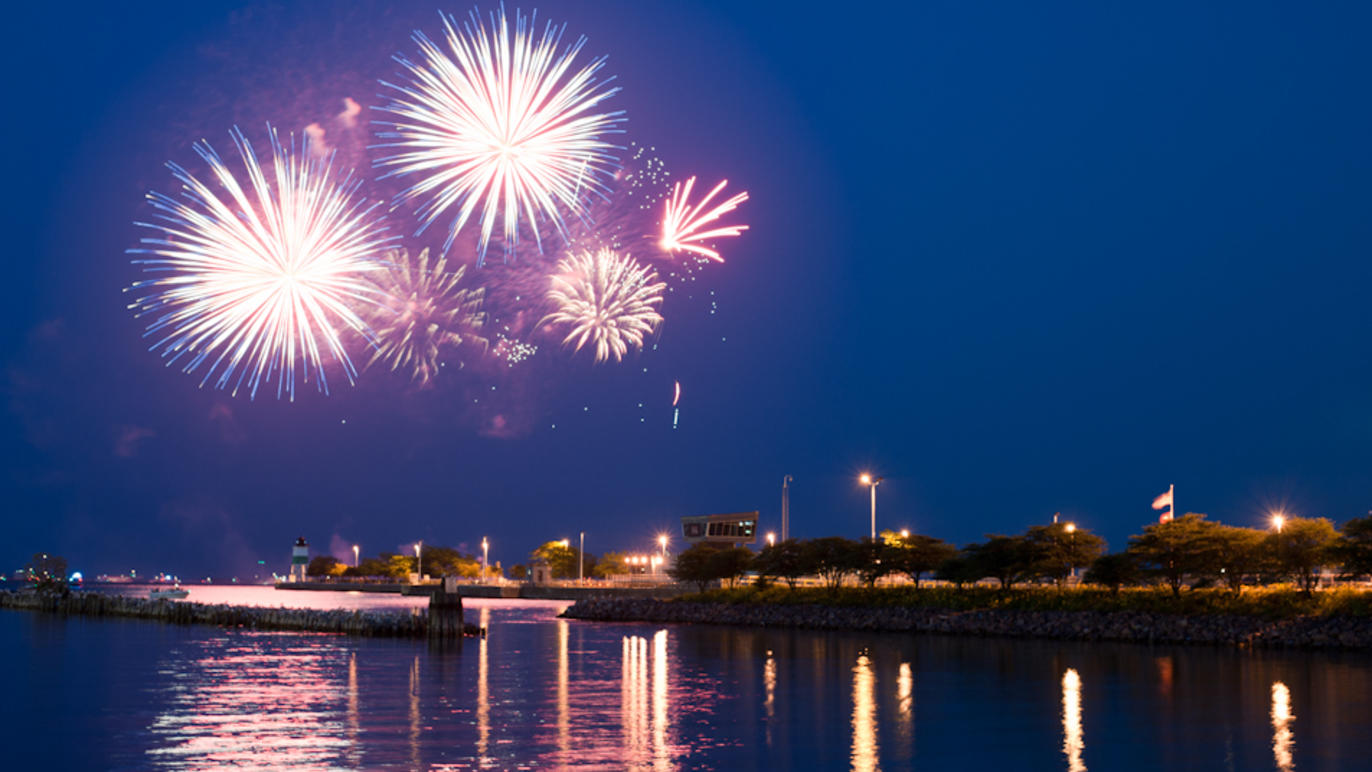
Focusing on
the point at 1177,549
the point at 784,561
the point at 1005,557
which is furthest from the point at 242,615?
the point at 1177,549

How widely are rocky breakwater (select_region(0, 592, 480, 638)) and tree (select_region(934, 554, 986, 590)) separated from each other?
34943 millimetres

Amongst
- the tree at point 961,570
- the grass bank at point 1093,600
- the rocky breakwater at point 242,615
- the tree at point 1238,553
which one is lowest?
the rocky breakwater at point 242,615

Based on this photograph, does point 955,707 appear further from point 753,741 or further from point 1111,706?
Result: point 753,741

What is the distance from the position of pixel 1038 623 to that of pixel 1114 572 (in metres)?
6.04

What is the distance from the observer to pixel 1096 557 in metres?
78.4

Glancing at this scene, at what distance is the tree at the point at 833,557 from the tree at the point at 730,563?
36.3 feet

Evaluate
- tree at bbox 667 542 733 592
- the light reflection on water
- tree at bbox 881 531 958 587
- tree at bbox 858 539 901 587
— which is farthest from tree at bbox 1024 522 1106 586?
tree at bbox 667 542 733 592

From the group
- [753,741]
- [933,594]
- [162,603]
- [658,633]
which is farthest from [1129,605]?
[162,603]

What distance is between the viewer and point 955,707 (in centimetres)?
3659

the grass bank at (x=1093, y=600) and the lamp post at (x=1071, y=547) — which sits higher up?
the lamp post at (x=1071, y=547)

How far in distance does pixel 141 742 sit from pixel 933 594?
209 feet

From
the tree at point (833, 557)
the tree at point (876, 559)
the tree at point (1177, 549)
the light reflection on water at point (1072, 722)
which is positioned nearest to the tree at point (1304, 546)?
the tree at point (1177, 549)

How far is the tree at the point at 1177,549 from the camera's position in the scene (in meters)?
67.3

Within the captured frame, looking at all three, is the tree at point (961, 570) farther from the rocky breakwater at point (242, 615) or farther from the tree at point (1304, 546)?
the rocky breakwater at point (242, 615)
